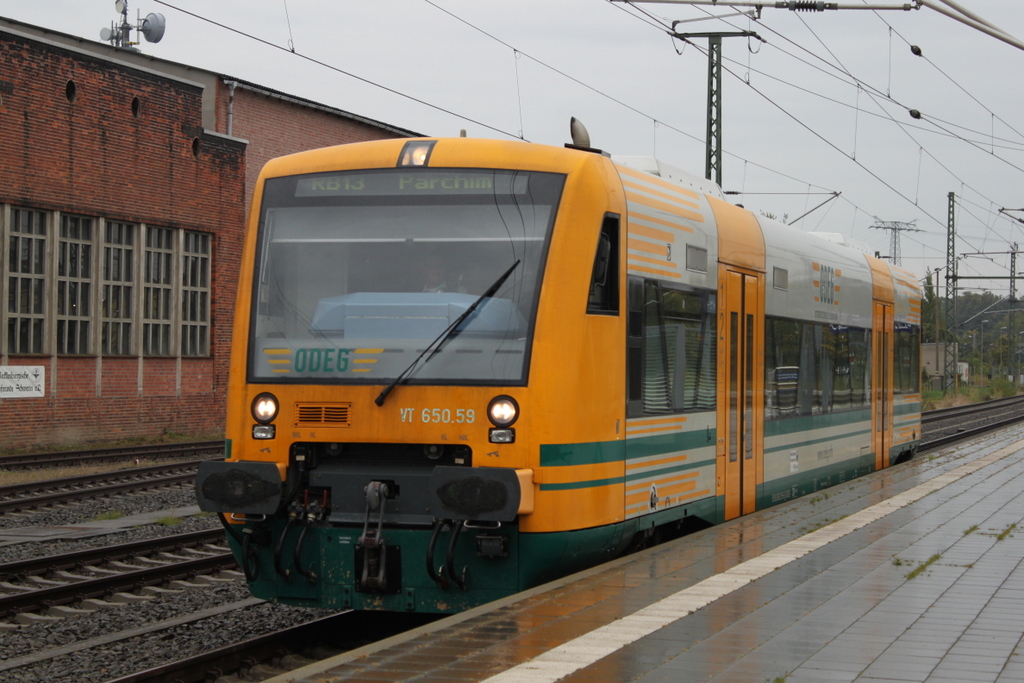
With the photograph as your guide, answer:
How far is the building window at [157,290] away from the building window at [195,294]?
420mm

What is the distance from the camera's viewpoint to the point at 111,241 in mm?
27078

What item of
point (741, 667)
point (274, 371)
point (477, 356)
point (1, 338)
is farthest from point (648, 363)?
point (1, 338)

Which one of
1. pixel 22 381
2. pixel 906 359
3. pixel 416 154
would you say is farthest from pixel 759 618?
pixel 22 381

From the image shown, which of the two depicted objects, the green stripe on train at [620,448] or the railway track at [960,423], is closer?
the green stripe on train at [620,448]

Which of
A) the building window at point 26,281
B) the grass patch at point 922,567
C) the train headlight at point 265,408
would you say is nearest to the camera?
the train headlight at point 265,408

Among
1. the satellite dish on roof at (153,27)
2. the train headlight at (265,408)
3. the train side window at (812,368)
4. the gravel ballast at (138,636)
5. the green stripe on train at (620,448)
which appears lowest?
the gravel ballast at (138,636)

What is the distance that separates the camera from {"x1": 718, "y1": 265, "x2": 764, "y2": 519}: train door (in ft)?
35.8

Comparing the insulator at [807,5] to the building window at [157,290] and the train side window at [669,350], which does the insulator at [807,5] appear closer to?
the train side window at [669,350]

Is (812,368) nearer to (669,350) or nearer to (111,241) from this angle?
(669,350)

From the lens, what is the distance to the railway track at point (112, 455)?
70.1ft

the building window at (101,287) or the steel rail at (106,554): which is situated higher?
the building window at (101,287)

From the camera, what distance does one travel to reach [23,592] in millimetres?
9453

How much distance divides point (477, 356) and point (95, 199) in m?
20.6

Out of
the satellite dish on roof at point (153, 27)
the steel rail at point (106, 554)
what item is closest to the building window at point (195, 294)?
the satellite dish on roof at point (153, 27)
